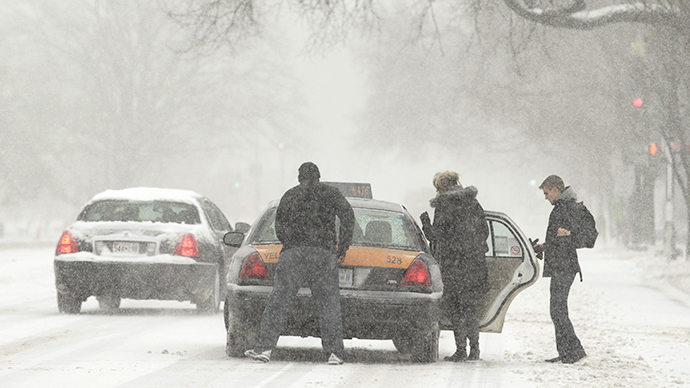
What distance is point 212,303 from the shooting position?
579 inches

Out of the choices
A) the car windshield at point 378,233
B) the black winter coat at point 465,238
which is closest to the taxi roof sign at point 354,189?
the car windshield at point 378,233

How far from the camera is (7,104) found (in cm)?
4738

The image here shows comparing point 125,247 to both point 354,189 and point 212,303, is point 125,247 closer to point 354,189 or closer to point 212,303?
point 212,303

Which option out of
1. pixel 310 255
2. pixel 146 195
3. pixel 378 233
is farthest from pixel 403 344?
pixel 146 195

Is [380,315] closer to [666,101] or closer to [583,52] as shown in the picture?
[666,101]

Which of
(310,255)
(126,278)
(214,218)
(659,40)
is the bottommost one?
(126,278)

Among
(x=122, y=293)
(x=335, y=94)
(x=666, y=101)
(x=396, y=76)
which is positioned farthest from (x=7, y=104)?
(x=335, y=94)

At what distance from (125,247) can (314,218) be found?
536cm

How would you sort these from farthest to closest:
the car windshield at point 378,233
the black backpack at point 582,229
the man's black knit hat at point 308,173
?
the car windshield at point 378,233
the black backpack at point 582,229
the man's black knit hat at point 308,173

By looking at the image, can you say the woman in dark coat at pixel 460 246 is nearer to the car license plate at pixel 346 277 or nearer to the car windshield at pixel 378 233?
the car windshield at pixel 378 233

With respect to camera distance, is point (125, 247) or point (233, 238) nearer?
point (233, 238)

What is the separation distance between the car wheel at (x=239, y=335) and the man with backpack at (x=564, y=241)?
2433 mm

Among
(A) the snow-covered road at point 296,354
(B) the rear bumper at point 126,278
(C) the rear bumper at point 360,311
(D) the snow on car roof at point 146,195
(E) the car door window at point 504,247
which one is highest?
(D) the snow on car roof at point 146,195

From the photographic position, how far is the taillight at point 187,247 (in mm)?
14164
